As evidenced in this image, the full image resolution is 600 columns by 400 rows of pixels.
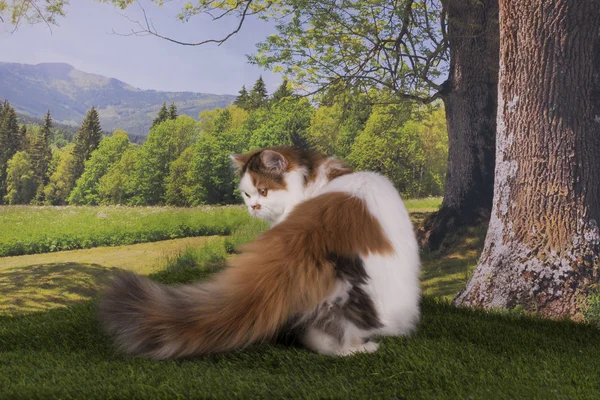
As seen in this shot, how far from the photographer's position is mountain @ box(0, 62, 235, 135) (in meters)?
4.73

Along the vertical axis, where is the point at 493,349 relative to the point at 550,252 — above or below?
below

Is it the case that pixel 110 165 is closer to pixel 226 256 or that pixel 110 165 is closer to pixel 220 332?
pixel 226 256

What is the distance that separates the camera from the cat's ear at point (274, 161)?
2555mm

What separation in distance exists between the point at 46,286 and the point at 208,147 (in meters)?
1.60

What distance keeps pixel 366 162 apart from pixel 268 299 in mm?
2677

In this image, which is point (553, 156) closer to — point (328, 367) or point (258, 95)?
point (328, 367)

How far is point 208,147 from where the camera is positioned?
464 centimetres

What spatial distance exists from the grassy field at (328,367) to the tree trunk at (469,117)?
1248mm

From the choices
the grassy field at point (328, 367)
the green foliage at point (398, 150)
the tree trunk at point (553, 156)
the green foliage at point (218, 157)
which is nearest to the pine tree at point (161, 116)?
the green foliage at point (218, 157)

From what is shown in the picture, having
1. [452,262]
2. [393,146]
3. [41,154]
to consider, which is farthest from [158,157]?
[452,262]

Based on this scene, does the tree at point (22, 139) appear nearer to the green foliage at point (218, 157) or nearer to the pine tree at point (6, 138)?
the pine tree at point (6, 138)

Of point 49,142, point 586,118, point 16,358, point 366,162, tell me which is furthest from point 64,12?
point 586,118

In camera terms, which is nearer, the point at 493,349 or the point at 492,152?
the point at 493,349

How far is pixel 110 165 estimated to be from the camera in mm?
4547
